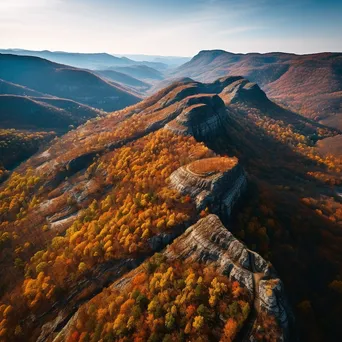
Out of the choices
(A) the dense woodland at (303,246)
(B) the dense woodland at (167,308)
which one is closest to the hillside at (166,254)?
(B) the dense woodland at (167,308)

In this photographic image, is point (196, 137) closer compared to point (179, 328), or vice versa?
point (179, 328)

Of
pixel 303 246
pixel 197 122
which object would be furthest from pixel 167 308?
pixel 197 122

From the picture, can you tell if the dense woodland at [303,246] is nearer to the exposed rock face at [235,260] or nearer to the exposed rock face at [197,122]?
the exposed rock face at [235,260]

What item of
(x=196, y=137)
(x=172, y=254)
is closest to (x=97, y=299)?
(x=172, y=254)

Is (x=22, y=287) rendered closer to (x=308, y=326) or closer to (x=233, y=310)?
(x=233, y=310)

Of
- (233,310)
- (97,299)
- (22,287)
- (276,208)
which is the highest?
(233,310)

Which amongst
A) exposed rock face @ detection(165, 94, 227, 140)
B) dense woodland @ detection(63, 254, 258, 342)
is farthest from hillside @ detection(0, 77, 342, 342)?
exposed rock face @ detection(165, 94, 227, 140)

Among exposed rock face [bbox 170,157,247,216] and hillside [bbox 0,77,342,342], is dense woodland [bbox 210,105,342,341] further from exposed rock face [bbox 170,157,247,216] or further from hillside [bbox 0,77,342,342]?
exposed rock face [bbox 170,157,247,216]
